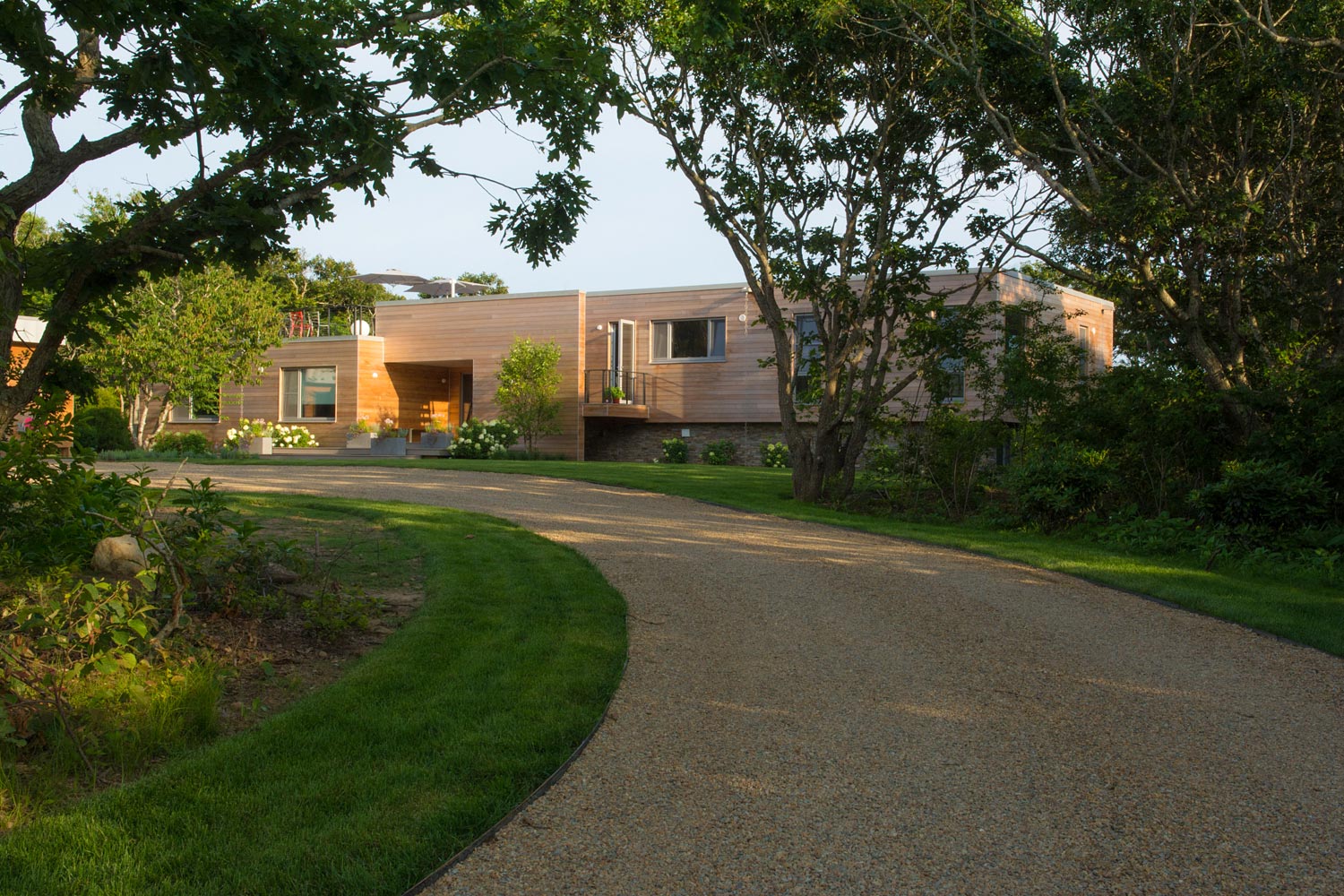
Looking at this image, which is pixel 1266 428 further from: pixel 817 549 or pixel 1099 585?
pixel 817 549

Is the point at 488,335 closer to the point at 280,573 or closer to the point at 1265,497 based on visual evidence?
the point at 1265,497

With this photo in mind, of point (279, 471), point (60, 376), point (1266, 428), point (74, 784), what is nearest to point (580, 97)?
point (60, 376)

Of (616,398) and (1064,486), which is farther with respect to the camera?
(616,398)

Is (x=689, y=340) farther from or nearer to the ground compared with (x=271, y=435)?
farther from the ground

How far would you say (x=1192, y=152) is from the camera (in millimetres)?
13297

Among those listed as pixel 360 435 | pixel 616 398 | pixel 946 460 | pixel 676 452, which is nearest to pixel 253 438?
pixel 360 435

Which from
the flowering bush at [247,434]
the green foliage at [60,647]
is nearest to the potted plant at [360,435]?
the flowering bush at [247,434]

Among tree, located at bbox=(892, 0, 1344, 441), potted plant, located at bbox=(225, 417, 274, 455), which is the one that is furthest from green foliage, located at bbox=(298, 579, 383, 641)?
potted plant, located at bbox=(225, 417, 274, 455)

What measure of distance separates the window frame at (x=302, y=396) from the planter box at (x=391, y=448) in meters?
3.53

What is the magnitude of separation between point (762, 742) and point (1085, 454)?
346 inches

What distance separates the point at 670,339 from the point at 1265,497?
57.5ft

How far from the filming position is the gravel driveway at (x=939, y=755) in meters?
3.32

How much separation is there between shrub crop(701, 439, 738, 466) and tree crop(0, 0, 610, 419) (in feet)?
61.6

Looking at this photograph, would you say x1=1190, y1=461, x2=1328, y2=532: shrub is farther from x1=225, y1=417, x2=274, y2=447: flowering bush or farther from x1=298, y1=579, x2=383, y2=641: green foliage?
x1=225, y1=417, x2=274, y2=447: flowering bush
